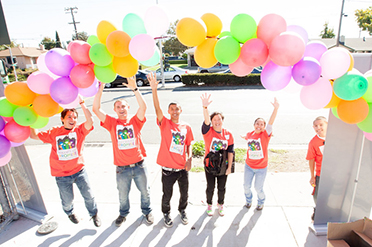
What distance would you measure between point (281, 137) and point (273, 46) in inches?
201

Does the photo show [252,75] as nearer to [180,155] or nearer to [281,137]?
[281,137]

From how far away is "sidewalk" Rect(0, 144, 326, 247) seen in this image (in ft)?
9.38

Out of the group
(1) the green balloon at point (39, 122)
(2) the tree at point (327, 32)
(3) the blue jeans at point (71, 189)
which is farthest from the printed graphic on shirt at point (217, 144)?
(2) the tree at point (327, 32)

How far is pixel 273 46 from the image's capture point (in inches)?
80.4

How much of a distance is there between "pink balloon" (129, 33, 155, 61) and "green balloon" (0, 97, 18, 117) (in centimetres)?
161

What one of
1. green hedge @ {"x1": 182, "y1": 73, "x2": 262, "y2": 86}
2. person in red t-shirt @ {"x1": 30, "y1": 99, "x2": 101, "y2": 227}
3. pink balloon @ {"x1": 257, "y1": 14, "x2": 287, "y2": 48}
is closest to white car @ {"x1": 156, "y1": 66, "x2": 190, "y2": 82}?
green hedge @ {"x1": 182, "y1": 73, "x2": 262, "y2": 86}

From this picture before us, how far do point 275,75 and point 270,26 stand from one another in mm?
469

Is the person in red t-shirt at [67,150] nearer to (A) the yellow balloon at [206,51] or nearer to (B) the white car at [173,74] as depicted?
(A) the yellow balloon at [206,51]

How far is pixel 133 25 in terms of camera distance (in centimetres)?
244

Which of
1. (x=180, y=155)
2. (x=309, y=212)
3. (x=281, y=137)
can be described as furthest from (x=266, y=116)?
(x=180, y=155)

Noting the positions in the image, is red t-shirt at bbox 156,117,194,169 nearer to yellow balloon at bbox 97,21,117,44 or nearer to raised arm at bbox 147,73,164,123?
raised arm at bbox 147,73,164,123

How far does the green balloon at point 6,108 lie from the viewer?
262 cm

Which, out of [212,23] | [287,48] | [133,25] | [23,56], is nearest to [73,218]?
[133,25]

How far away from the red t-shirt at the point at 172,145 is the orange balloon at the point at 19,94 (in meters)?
1.60
